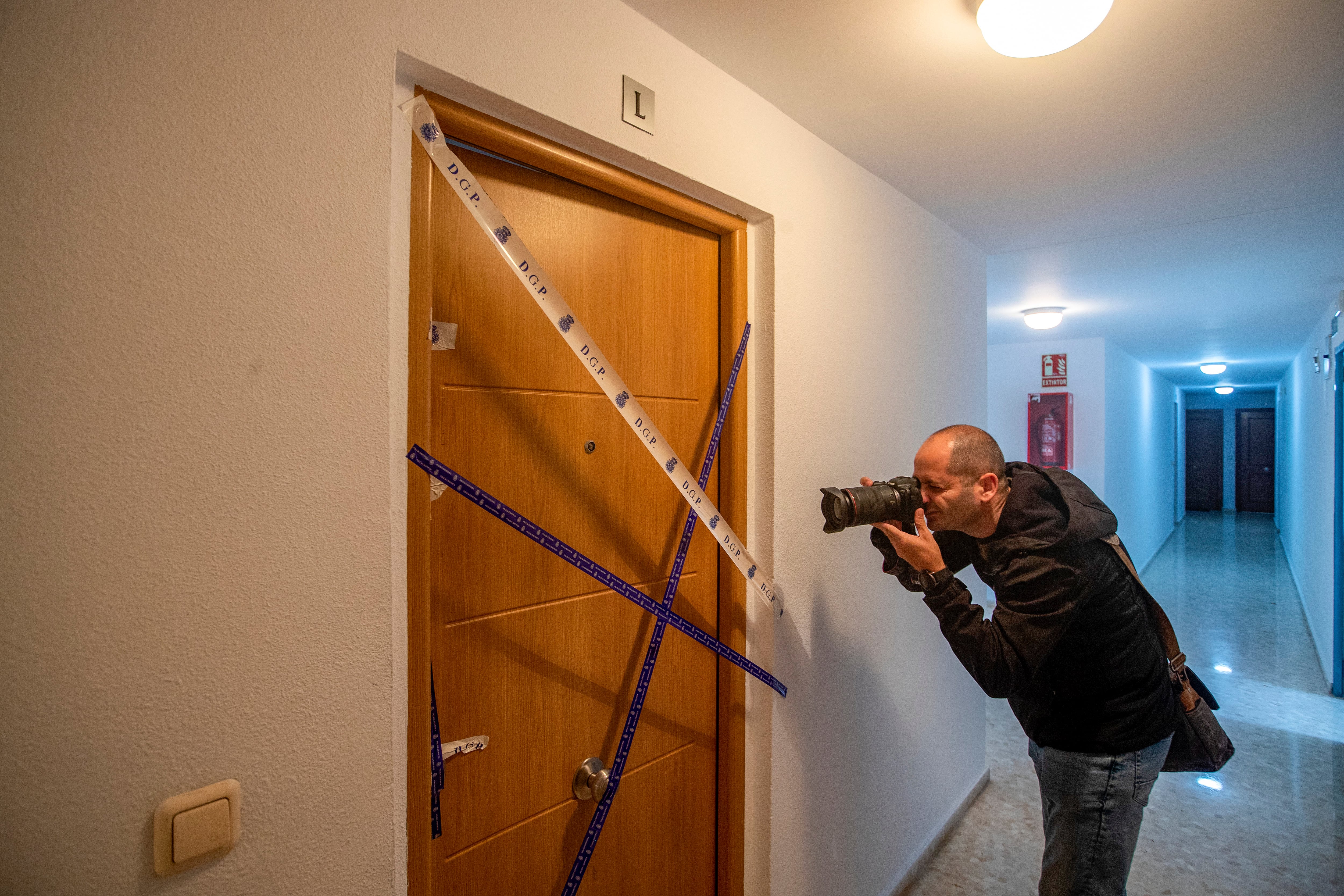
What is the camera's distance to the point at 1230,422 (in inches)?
465

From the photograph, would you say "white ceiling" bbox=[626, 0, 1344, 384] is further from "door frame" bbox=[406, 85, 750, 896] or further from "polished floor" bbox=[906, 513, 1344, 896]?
"polished floor" bbox=[906, 513, 1344, 896]

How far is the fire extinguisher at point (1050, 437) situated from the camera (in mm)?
5754

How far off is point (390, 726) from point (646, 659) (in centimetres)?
61

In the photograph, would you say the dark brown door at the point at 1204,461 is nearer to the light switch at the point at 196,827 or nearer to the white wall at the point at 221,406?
the white wall at the point at 221,406

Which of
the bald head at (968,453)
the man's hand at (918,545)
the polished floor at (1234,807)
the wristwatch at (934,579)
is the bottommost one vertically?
the polished floor at (1234,807)

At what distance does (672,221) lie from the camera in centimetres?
152

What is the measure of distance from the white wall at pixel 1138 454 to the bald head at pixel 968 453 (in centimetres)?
395

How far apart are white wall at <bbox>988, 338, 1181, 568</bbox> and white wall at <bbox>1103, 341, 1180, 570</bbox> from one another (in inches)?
0.7

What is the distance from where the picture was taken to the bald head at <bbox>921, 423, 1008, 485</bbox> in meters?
1.45

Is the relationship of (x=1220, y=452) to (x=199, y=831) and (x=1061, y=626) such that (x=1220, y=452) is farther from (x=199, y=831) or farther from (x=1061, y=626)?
(x=199, y=831)

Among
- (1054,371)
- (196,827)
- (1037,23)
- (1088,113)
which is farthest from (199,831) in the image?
(1054,371)

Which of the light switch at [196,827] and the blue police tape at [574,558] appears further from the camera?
the blue police tape at [574,558]

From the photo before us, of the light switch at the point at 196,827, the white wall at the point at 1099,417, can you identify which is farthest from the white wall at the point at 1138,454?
the light switch at the point at 196,827

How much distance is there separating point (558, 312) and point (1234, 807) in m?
3.45
